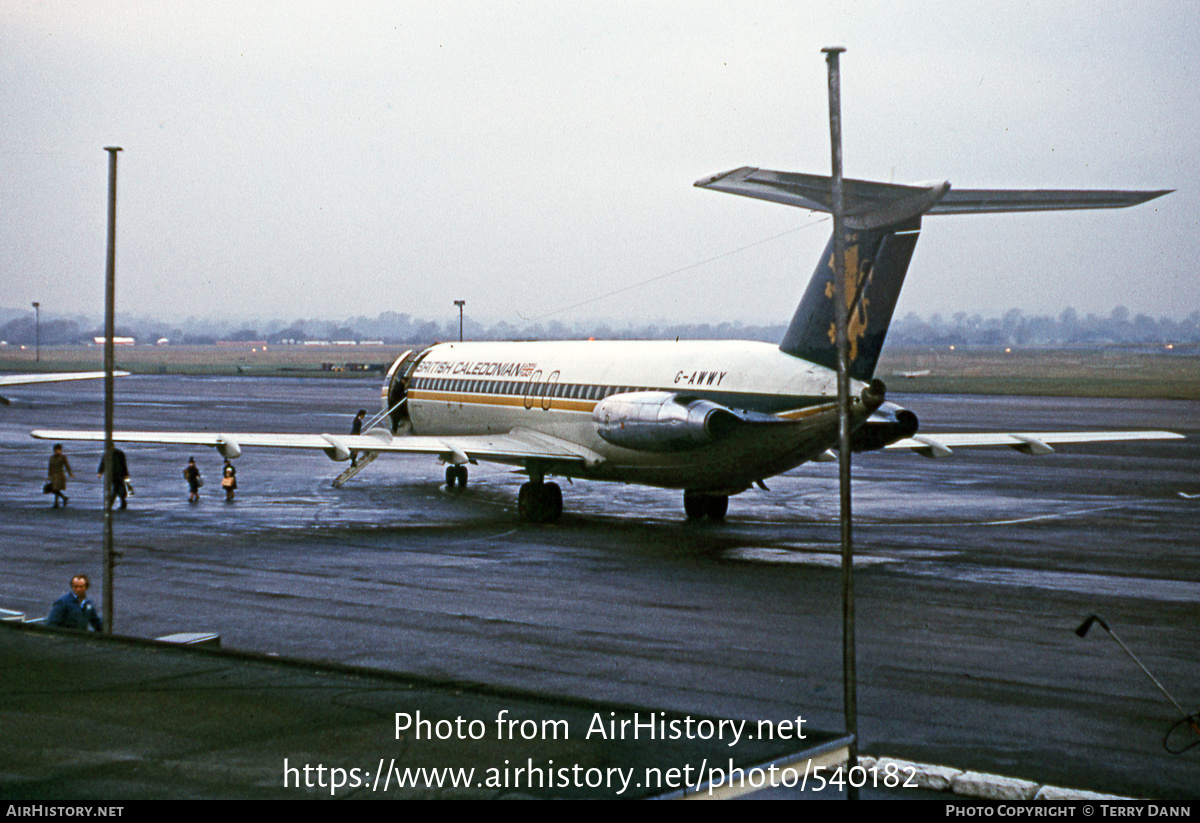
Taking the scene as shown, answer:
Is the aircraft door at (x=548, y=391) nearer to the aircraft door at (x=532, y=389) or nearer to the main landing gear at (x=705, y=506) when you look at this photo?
the aircraft door at (x=532, y=389)

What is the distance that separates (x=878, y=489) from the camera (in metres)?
37.1

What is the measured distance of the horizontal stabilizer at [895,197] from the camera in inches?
658

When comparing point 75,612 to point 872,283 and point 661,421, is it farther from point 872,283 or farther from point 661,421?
point 872,283

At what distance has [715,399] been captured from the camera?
84.8ft

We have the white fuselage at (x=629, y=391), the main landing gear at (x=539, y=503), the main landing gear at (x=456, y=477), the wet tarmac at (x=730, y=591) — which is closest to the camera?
the wet tarmac at (x=730, y=591)

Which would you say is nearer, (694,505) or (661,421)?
(661,421)

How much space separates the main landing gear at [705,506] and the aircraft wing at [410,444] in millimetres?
2592

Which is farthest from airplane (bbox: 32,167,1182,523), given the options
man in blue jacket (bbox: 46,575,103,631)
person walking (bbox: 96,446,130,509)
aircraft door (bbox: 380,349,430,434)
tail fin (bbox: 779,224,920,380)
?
man in blue jacket (bbox: 46,575,103,631)

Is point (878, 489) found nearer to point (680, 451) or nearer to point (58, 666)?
point (680, 451)

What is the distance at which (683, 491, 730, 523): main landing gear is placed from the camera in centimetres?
2967

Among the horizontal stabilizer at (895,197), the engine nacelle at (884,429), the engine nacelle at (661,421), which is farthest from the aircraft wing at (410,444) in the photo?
the horizontal stabilizer at (895,197)

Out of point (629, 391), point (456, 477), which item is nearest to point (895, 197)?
point (629, 391)

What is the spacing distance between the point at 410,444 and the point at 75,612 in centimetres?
1507

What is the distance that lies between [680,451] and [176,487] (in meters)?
18.0
